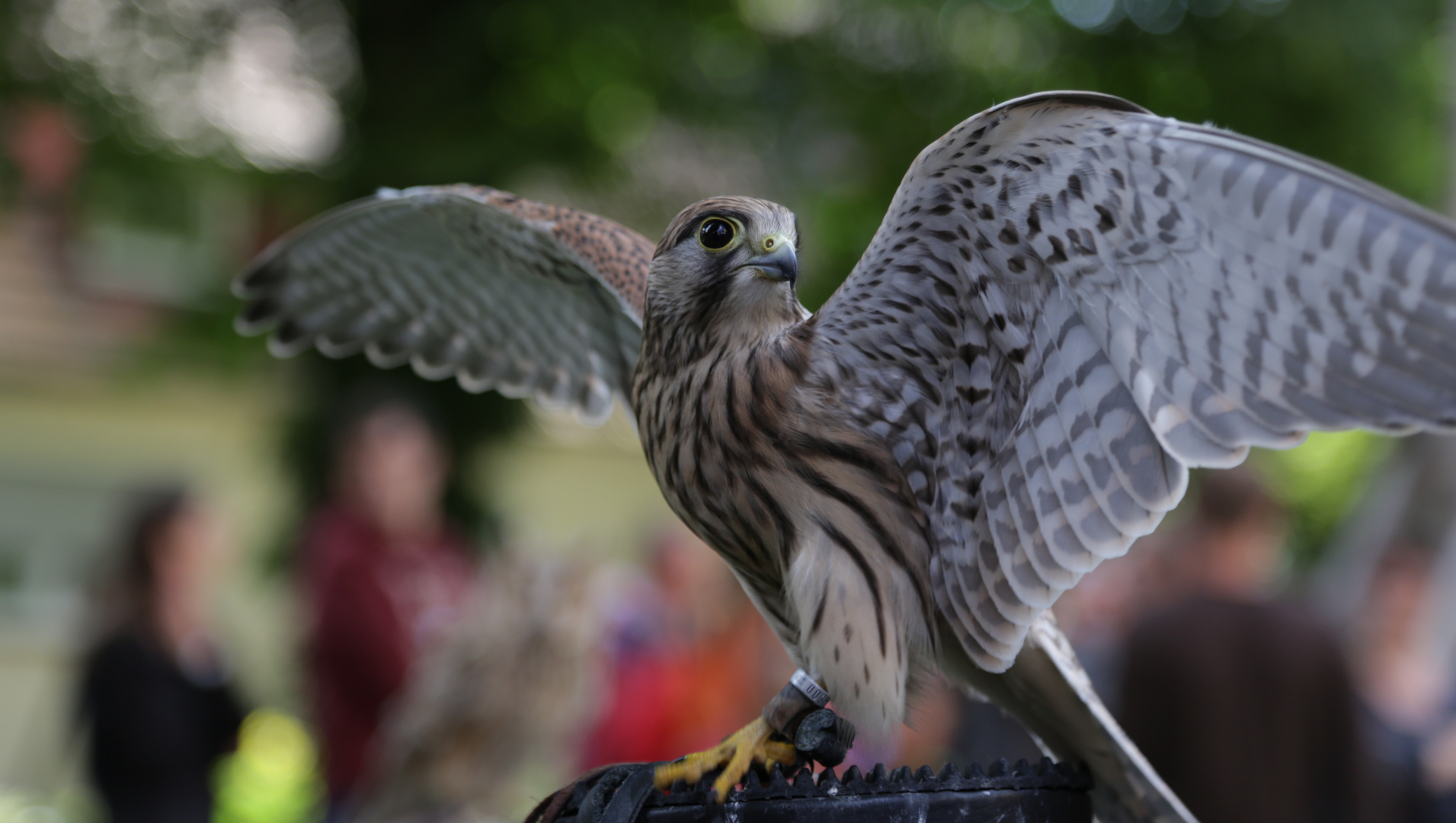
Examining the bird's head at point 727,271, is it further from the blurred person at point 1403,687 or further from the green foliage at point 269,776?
the green foliage at point 269,776

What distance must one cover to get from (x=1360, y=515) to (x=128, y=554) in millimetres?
7261

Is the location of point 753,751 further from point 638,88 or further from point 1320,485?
point 1320,485

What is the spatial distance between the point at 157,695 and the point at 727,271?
2.99m

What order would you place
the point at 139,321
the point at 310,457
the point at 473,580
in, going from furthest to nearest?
the point at 139,321, the point at 310,457, the point at 473,580

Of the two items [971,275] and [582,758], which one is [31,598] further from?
[971,275]

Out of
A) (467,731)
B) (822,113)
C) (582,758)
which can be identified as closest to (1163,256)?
(467,731)

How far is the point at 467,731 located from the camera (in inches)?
141

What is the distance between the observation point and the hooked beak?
6.11 feet

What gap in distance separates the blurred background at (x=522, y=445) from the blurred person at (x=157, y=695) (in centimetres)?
1

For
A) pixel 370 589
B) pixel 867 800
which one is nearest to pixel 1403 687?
pixel 867 800

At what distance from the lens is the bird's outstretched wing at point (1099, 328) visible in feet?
4.83

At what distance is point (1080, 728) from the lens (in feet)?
6.46

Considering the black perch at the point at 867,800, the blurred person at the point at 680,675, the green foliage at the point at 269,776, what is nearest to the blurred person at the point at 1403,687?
the blurred person at the point at 680,675

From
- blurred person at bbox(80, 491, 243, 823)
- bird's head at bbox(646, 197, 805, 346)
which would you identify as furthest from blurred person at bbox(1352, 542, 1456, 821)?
blurred person at bbox(80, 491, 243, 823)
